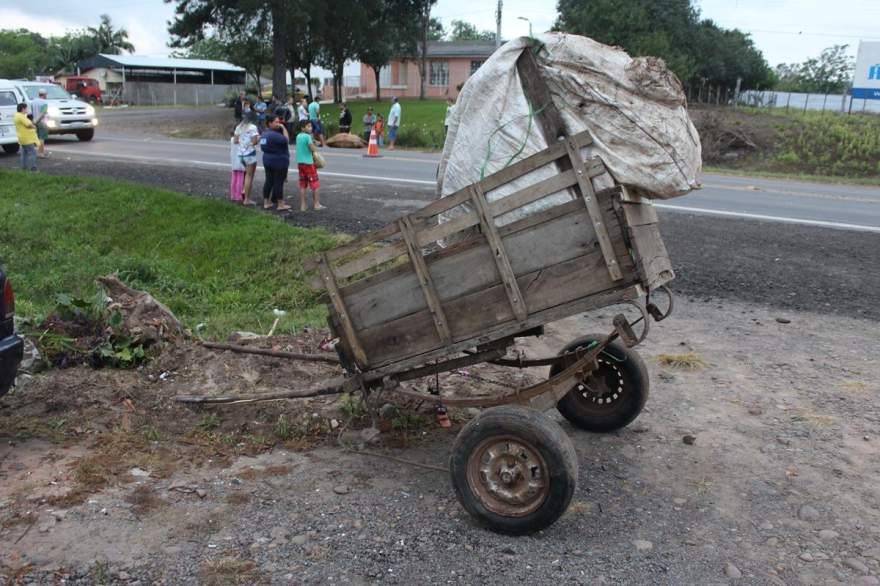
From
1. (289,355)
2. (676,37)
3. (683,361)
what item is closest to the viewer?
(289,355)

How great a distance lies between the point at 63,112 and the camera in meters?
24.4

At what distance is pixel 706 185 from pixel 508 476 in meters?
14.3

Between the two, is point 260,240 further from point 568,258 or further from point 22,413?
point 568,258

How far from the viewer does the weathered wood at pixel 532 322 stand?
4090mm

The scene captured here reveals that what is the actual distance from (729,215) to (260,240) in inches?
302

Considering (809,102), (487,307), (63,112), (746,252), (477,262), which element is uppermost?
(809,102)

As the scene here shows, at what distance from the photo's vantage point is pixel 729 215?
12.8m

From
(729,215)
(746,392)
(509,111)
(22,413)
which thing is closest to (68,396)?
(22,413)

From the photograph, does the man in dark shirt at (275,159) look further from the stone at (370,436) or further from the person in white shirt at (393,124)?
the person in white shirt at (393,124)

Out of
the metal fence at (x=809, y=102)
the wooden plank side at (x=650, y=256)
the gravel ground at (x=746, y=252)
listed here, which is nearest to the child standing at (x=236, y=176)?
the gravel ground at (x=746, y=252)

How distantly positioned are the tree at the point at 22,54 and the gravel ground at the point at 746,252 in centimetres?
7385

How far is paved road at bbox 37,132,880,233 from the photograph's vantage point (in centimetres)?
1332

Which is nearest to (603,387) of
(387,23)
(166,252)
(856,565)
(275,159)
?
(856,565)

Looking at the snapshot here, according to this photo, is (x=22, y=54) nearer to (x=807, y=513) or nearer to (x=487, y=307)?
(x=487, y=307)
